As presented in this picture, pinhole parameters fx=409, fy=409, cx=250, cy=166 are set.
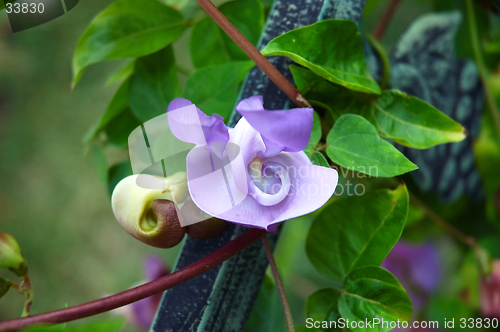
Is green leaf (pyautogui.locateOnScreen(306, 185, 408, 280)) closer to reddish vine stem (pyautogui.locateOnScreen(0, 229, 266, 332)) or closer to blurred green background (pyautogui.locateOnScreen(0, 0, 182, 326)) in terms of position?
reddish vine stem (pyautogui.locateOnScreen(0, 229, 266, 332))

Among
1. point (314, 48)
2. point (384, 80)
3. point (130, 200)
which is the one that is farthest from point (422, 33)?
point (130, 200)

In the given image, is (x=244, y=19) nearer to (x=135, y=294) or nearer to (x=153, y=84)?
(x=153, y=84)

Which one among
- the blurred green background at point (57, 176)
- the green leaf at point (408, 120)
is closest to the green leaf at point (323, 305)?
the green leaf at point (408, 120)

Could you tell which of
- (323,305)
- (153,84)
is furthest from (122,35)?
(323,305)

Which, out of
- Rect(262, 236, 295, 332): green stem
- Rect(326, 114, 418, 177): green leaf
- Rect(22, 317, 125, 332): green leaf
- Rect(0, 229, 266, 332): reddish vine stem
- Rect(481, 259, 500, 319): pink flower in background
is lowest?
Rect(481, 259, 500, 319): pink flower in background

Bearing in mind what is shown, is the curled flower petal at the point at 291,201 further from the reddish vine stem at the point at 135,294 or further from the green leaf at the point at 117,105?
the green leaf at the point at 117,105

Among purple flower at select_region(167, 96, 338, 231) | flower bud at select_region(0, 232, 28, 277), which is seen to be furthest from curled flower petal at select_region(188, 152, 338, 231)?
flower bud at select_region(0, 232, 28, 277)
